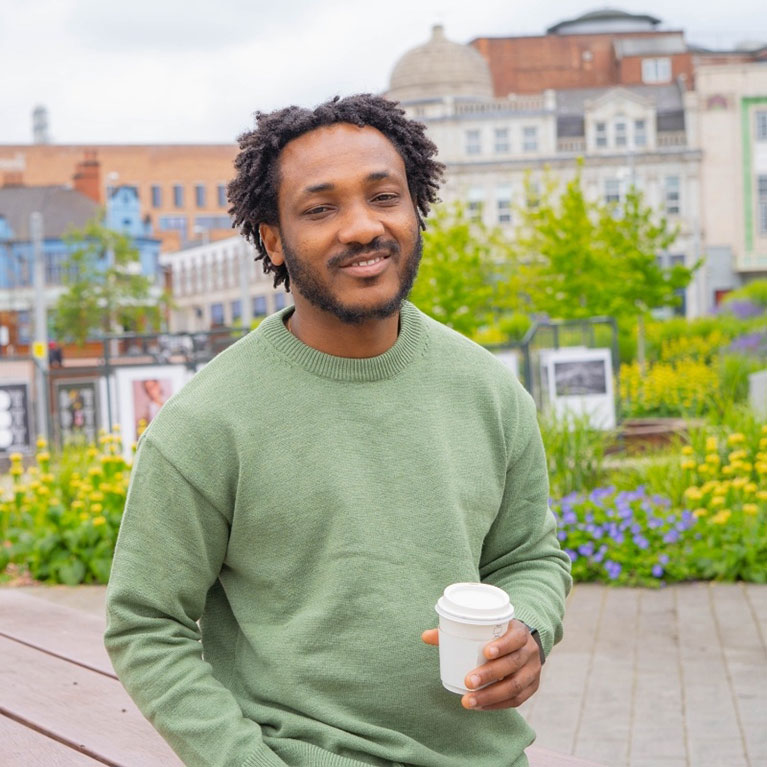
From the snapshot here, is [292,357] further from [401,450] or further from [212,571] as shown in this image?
[212,571]

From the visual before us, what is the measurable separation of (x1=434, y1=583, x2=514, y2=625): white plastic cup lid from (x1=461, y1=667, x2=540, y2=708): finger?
0.42 ft

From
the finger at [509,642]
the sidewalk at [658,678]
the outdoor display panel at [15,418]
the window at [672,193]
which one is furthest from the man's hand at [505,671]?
the window at [672,193]

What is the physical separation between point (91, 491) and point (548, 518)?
5.51m

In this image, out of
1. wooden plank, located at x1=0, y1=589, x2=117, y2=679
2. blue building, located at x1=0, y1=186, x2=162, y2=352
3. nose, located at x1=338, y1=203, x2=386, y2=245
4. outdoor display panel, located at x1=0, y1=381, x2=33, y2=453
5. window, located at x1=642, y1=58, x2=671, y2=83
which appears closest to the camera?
nose, located at x1=338, y1=203, x2=386, y2=245

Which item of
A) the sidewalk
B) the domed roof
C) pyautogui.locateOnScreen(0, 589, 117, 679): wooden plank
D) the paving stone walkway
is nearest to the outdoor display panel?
the sidewalk

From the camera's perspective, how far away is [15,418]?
11.0 meters

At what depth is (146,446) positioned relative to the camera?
182 cm

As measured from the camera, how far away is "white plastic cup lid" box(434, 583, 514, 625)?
1604 mm

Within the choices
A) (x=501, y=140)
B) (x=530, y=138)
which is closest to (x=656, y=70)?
(x=530, y=138)

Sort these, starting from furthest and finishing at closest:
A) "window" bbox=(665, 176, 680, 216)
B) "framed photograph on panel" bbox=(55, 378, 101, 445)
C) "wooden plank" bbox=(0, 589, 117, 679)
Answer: "window" bbox=(665, 176, 680, 216) → "framed photograph on panel" bbox=(55, 378, 101, 445) → "wooden plank" bbox=(0, 589, 117, 679)

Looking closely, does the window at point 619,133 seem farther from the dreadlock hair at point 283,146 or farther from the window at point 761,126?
the dreadlock hair at point 283,146

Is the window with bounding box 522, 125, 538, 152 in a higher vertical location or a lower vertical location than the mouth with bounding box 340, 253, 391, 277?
higher

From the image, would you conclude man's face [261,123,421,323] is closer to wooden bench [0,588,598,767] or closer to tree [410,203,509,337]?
wooden bench [0,588,598,767]

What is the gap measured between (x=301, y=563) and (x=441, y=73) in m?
60.7
